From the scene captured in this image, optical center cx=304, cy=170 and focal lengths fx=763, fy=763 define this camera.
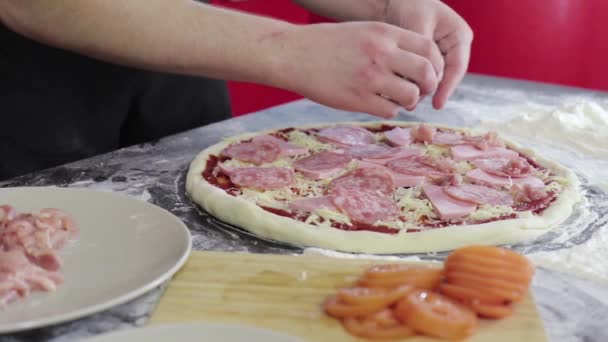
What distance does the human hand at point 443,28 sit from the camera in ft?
6.32

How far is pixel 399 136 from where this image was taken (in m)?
2.04

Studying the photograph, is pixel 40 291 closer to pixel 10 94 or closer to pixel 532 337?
pixel 532 337

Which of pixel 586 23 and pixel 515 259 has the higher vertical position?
pixel 515 259

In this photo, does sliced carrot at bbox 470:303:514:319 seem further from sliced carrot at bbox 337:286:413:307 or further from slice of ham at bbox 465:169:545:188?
slice of ham at bbox 465:169:545:188

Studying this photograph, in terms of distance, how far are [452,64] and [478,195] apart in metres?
0.45

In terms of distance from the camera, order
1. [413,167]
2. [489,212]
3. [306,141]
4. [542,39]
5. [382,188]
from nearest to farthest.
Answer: [489,212] → [382,188] → [413,167] → [306,141] → [542,39]

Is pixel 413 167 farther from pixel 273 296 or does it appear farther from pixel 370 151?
pixel 273 296

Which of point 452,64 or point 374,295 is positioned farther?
point 452,64

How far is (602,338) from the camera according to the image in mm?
1147

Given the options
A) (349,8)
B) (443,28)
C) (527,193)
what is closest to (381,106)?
(527,193)

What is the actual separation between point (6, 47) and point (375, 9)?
3.29ft

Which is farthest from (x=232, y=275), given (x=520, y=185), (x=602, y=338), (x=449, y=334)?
(x=520, y=185)

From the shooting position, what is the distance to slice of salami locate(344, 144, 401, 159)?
74.0 inches

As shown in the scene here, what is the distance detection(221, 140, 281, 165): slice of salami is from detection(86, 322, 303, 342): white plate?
868 mm
